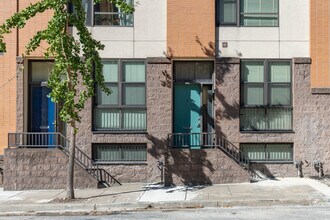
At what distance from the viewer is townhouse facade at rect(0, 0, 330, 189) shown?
54.6ft

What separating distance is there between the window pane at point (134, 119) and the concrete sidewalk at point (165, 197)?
2.10 m

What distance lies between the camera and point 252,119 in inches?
665

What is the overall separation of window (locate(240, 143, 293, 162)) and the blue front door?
264 inches

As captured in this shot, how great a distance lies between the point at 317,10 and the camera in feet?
55.1

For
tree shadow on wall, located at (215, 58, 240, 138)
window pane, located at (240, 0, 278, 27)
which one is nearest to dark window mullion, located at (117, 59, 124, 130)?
tree shadow on wall, located at (215, 58, 240, 138)

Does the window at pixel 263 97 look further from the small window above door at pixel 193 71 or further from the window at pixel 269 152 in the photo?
the small window above door at pixel 193 71

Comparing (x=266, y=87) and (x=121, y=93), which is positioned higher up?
(x=266, y=87)

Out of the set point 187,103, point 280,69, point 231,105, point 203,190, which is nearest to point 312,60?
point 280,69

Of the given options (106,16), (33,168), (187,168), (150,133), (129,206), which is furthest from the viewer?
(106,16)

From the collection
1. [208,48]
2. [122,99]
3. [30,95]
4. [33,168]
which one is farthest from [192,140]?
[30,95]

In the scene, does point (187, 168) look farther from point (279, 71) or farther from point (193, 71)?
point (279, 71)

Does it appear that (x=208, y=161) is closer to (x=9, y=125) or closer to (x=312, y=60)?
(x=312, y=60)

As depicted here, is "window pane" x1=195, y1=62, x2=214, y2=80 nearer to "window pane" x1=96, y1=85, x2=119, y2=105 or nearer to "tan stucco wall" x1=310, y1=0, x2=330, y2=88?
"window pane" x1=96, y1=85, x2=119, y2=105

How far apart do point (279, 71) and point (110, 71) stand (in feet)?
19.1
